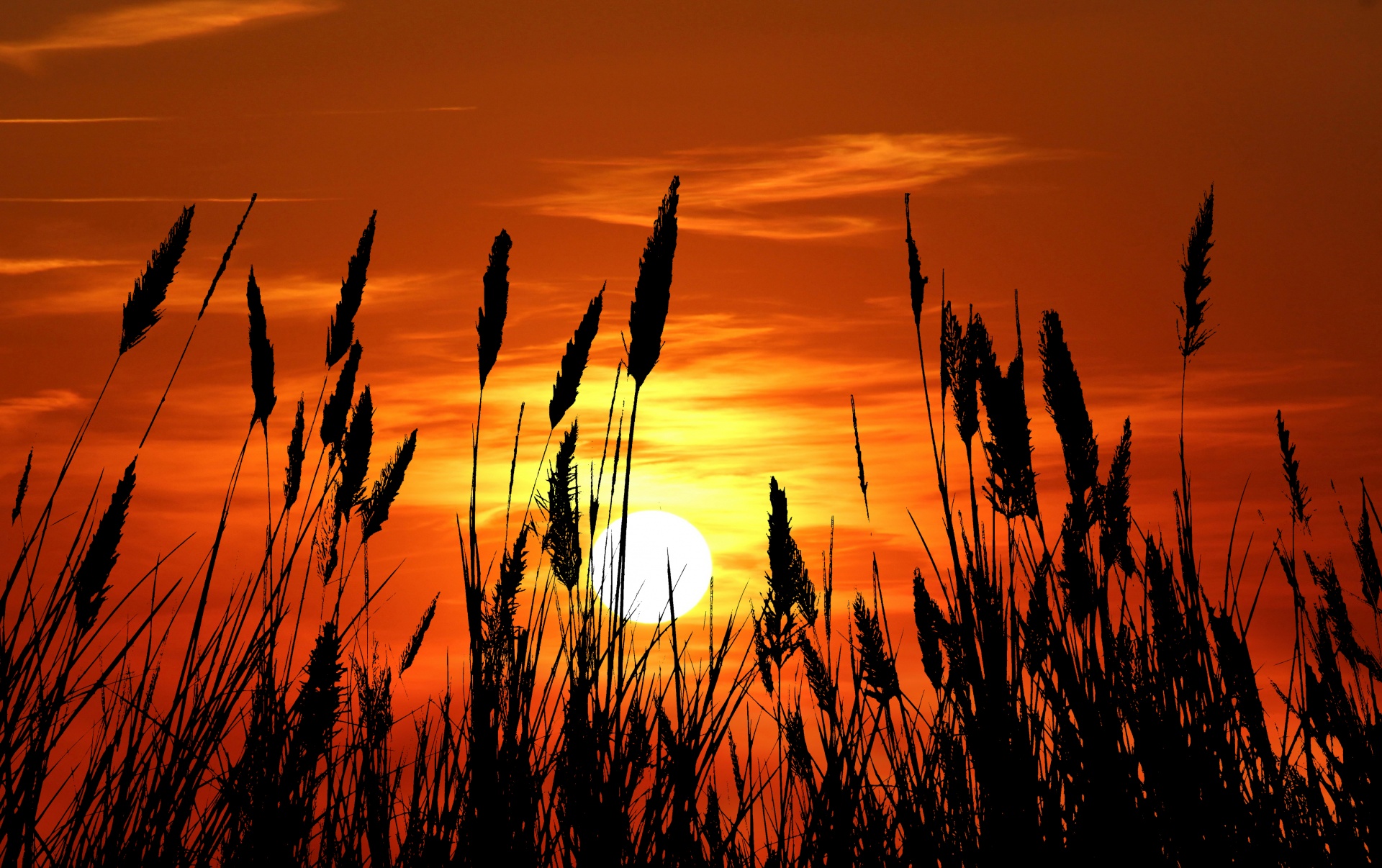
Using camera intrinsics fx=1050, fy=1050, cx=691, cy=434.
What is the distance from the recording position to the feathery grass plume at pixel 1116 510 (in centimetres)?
207

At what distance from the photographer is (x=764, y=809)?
2592 millimetres

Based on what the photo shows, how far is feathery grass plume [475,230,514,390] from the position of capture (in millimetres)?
1956

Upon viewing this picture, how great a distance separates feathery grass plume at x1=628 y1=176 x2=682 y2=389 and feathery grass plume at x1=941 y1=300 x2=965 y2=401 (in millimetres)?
704

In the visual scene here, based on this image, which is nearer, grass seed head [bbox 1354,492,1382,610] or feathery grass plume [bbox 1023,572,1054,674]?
feathery grass plume [bbox 1023,572,1054,674]

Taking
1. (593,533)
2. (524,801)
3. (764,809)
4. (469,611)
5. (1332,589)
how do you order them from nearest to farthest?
(469,611)
(524,801)
(593,533)
(764,809)
(1332,589)

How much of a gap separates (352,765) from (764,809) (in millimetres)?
997

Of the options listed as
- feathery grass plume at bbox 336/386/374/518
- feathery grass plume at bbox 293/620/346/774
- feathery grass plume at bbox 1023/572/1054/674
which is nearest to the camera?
feathery grass plume at bbox 293/620/346/774

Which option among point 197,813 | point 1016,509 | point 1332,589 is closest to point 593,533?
point 1016,509

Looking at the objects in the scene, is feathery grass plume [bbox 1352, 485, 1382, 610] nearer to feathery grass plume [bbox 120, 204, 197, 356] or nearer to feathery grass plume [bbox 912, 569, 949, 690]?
feathery grass plume [bbox 912, 569, 949, 690]

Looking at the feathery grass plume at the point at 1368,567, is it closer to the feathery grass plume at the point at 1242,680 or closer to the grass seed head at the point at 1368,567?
the grass seed head at the point at 1368,567

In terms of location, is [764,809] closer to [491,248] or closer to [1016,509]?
[1016,509]

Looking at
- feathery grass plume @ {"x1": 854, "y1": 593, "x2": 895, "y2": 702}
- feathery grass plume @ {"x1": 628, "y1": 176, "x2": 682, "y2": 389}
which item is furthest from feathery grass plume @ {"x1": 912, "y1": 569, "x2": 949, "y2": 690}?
feathery grass plume @ {"x1": 628, "y1": 176, "x2": 682, "y2": 389}

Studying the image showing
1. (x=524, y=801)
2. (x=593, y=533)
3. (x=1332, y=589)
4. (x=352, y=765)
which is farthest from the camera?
(x=1332, y=589)

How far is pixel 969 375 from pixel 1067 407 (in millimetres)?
232
